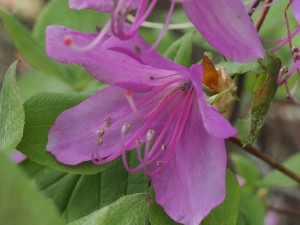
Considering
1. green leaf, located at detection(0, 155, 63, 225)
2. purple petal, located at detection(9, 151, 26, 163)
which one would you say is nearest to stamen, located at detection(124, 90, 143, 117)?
purple petal, located at detection(9, 151, 26, 163)

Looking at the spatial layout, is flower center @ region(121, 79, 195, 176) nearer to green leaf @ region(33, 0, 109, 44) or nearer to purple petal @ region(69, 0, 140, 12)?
purple petal @ region(69, 0, 140, 12)

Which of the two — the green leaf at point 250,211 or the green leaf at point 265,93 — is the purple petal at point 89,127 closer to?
the green leaf at point 265,93

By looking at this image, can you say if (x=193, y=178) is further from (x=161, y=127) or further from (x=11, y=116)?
(x=11, y=116)

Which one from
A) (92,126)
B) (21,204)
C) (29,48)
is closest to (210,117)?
(92,126)

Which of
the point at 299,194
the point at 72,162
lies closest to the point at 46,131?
the point at 72,162

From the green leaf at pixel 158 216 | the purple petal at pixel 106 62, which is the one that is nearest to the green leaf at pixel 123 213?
the green leaf at pixel 158 216

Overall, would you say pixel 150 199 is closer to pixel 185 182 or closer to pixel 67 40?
pixel 185 182

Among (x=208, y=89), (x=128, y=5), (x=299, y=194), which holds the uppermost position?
(x=128, y=5)
